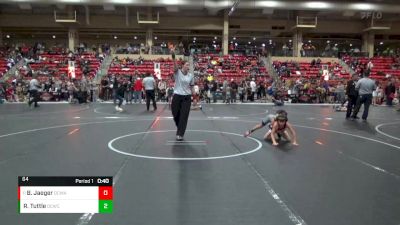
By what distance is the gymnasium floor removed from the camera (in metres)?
3.89

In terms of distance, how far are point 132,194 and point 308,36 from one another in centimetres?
3698

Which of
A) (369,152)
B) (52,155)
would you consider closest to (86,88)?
(52,155)

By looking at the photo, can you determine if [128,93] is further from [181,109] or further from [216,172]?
[216,172]

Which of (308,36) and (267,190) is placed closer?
(267,190)

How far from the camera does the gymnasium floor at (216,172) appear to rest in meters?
3.89

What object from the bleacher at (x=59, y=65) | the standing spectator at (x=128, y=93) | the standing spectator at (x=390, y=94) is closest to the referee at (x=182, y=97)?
the standing spectator at (x=128, y=93)

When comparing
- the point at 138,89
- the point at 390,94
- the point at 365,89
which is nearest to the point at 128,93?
the point at 138,89

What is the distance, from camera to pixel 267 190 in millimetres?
4746

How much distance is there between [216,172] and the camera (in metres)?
5.59

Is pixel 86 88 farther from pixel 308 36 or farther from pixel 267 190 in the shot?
pixel 308 36

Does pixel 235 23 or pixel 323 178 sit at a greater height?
pixel 235 23

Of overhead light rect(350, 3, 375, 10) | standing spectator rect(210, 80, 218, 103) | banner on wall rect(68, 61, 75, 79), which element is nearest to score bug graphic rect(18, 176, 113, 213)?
standing spectator rect(210, 80, 218, 103)

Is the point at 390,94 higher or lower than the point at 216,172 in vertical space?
higher

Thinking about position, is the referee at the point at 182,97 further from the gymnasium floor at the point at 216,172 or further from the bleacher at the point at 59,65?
the bleacher at the point at 59,65
